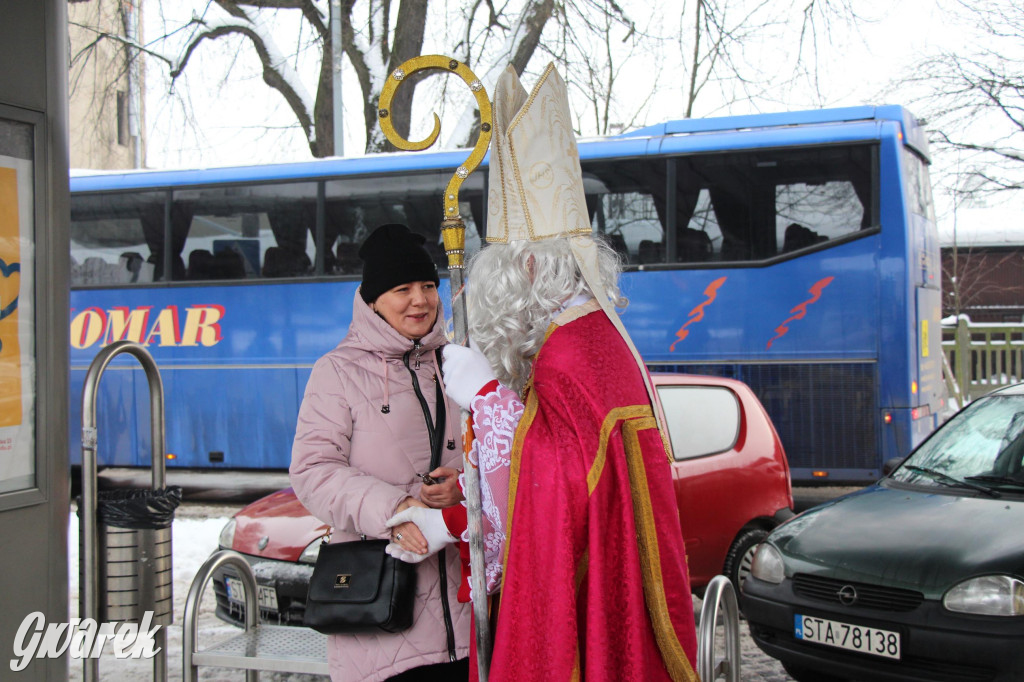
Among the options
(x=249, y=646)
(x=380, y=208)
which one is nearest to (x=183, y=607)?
(x=249, y=646)

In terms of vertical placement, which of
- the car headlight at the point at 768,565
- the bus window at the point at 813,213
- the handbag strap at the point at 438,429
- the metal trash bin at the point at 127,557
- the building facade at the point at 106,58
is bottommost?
the car headlight at the point at 768,565

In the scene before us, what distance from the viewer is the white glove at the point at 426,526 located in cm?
229

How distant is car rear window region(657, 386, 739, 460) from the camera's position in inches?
217

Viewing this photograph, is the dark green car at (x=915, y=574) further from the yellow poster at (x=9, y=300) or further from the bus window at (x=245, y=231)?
the bus window at (x=245, y=231)

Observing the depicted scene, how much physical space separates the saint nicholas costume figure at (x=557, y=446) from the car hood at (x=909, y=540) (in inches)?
93.5

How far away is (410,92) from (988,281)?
27.8 meters

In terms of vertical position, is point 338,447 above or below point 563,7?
below

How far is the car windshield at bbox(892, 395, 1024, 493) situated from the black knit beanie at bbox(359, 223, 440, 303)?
11.2ft

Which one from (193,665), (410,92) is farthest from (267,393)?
(193,665)

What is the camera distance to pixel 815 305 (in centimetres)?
875

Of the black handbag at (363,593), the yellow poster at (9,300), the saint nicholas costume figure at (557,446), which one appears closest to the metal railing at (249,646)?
the black handbag at (363,593)

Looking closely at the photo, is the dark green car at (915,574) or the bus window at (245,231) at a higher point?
the bus window at (245,231)

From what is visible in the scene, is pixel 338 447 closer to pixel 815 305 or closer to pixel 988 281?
pixel 815 305

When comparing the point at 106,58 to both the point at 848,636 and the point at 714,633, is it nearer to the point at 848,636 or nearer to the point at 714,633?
the point at 848,636
